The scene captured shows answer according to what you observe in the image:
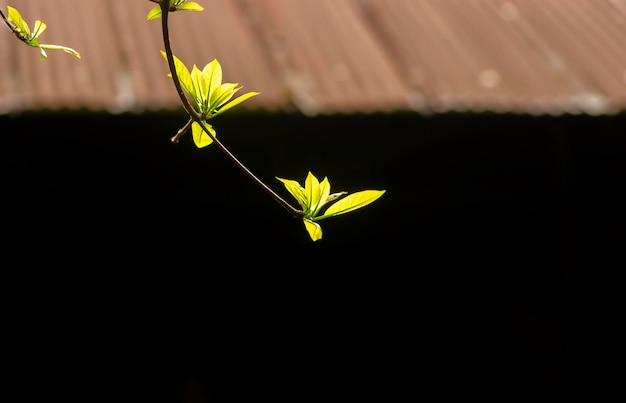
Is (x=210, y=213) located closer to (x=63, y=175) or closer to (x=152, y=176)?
(x=152, y=176)

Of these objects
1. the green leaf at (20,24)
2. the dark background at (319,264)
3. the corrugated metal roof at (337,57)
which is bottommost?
the dark background at (319,264)

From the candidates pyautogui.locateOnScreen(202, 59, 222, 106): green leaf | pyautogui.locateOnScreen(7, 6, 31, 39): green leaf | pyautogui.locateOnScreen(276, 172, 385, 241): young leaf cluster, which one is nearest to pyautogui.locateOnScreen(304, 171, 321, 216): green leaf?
pyautogui.locateOnScreen(276, 172, 385, 241): young leaf cluster

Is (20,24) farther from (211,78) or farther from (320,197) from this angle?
(320,197)

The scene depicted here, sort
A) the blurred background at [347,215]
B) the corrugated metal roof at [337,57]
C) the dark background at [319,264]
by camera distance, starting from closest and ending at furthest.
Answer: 1. the corrugated metal roof at [337,57]
2. the blurred background at [347,215]
3. the dark background at [319,264]

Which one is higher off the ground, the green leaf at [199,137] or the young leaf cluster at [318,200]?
the green leaf at [199,137]

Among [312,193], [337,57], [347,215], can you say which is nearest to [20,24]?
[312,193]

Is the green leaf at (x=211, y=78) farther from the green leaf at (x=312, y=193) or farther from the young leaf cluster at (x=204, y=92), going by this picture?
the green leaf at (x=312, y=193)

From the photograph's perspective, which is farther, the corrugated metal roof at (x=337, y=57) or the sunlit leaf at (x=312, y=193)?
the corrugated metal roof at (x=337, y=57)

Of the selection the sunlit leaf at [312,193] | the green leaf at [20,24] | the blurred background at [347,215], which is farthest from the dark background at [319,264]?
the sunlit leaf at [312,193]
